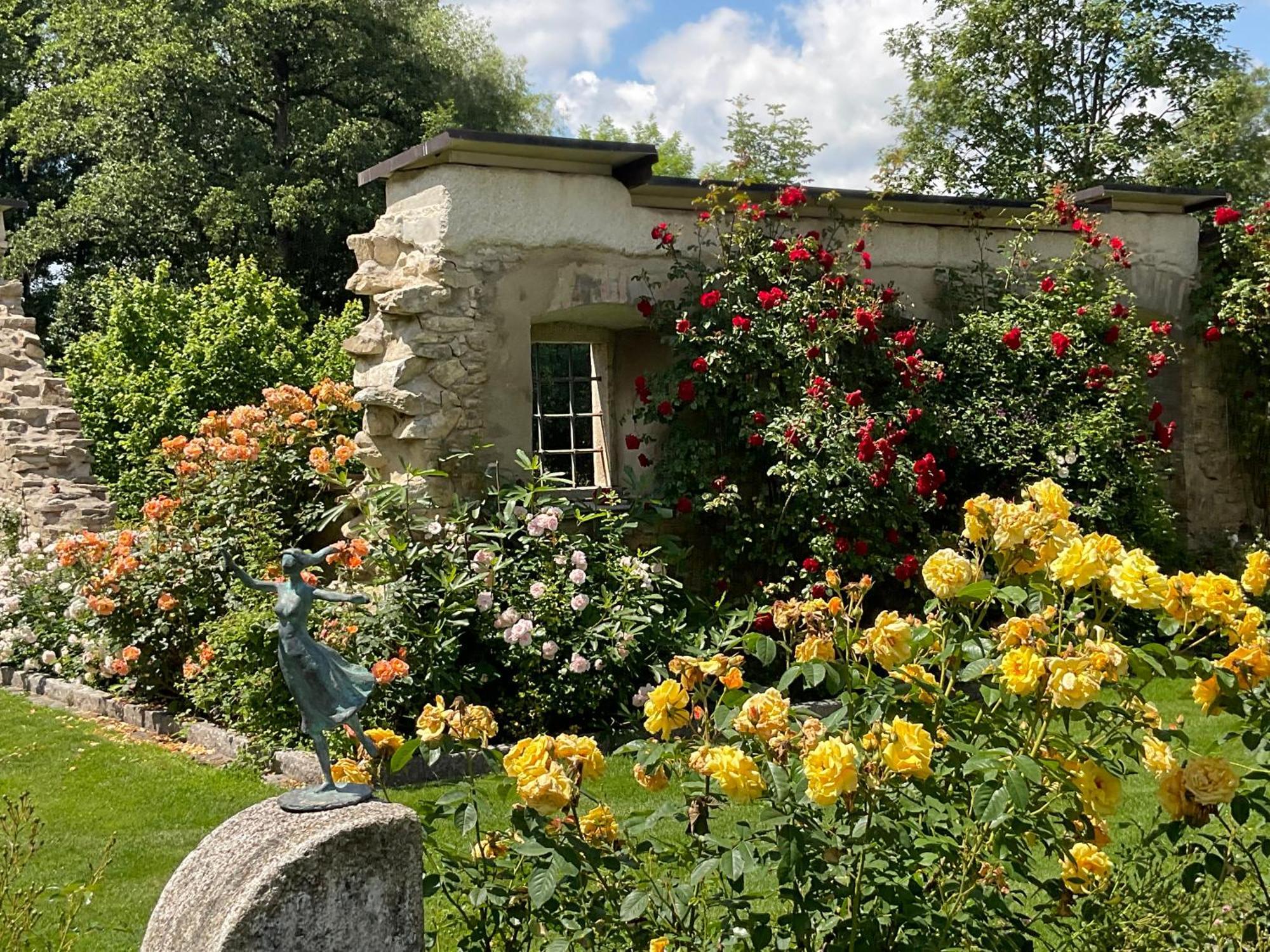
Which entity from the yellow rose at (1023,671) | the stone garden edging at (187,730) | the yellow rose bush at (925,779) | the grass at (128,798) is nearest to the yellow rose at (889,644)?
the yellow rose bush at (925,779)

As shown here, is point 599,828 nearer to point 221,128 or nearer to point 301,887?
point 301,887

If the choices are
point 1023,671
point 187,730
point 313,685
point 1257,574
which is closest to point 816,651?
point 1023,671

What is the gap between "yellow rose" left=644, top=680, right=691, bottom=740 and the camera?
2688 millimetres

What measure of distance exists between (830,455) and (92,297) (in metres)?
10.7

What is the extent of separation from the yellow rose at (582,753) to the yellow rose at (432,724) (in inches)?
11.9

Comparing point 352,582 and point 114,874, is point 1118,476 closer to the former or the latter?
point 352,582

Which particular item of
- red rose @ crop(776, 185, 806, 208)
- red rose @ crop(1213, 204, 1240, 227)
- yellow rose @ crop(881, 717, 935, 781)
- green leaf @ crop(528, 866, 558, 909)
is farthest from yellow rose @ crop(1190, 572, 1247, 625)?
red rose @ crop(1213, 204, 1240, 227)

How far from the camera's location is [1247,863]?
3000mm

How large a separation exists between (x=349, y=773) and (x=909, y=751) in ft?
→ 4.67

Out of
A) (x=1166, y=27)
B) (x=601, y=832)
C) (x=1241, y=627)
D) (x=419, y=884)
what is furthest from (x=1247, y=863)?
(x=1166, y=27)

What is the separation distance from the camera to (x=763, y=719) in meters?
2.57

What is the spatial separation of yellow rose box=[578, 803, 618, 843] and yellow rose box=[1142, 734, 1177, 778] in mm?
1166

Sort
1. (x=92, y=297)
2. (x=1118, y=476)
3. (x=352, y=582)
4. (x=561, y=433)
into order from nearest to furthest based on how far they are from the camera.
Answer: (x=352, y=582) → (x=1118, y=476) → (x=561, y=433) → (x=92, y=297)

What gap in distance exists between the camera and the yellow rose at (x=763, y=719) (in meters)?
2.56
